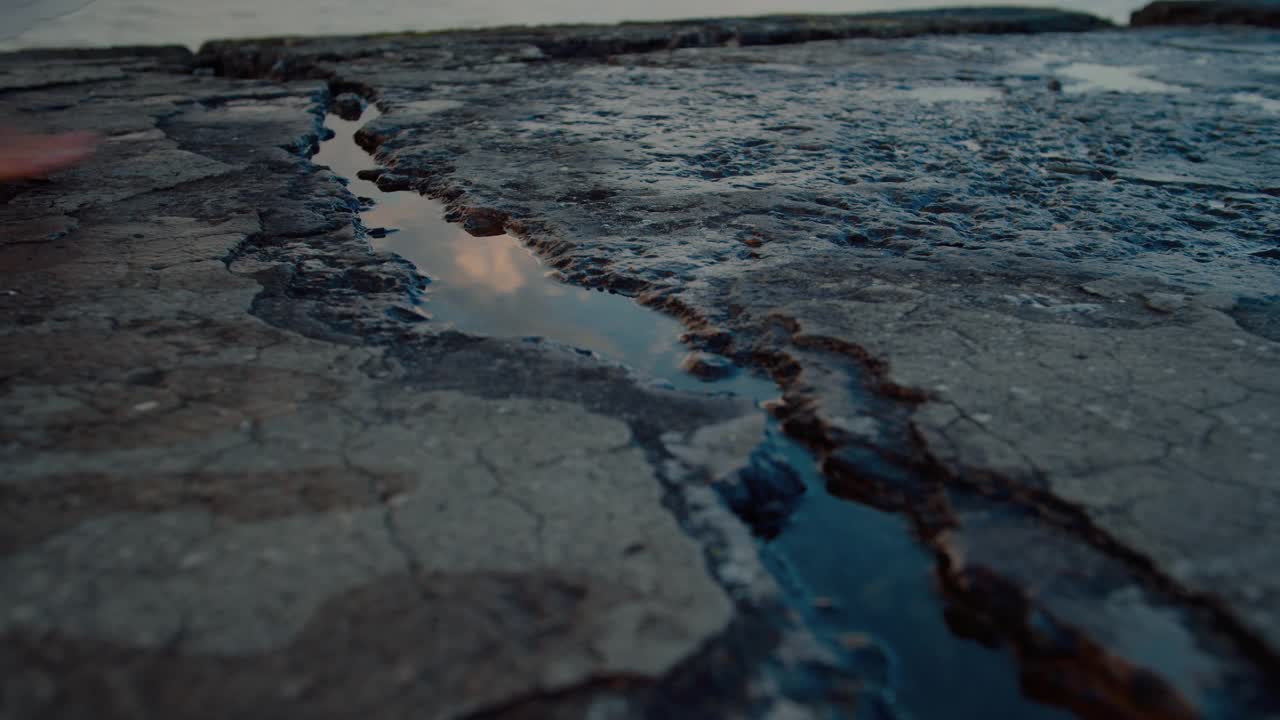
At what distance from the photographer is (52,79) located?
596cm

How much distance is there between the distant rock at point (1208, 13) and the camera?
31.2 ft

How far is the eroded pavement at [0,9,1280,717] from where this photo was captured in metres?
1.25

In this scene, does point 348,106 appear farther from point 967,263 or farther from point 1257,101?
point 1257,101

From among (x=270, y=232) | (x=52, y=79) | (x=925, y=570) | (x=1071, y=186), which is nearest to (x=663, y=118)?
(x=1071, y=186)

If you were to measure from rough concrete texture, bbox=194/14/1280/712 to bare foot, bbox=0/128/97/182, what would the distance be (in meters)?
1.29

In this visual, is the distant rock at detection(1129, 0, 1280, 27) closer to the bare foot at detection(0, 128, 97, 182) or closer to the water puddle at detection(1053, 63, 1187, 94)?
the water puddle at detection(1053, 63, 1187, 94)

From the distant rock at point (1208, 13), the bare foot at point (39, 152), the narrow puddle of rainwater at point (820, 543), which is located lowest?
the narrow puddle of rainwater at point (820, 543)

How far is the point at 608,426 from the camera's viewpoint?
1816 millimetres

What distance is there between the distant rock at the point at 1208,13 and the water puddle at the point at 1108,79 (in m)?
3.55

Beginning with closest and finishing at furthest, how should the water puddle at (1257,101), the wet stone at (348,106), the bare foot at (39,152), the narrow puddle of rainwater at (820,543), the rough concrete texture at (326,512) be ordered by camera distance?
the rough concrete texture at (326,512) → the narrow puddle of rainwater at (820,543) → the bare foot at (39,152) → the wet stone at (348,106) → the water puddle at (1257,101)

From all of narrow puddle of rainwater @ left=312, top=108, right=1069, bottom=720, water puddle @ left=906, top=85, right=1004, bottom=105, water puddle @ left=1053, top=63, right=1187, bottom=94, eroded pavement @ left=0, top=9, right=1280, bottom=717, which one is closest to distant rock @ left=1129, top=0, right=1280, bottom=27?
water puddle @ left=1053, top=63, right=1187, bottom=94

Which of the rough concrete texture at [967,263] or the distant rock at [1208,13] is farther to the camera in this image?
the distant rock at [1208,13]

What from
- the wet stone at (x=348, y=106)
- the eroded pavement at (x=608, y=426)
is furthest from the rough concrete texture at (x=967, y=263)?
the wet stone at (x=348, y=106)

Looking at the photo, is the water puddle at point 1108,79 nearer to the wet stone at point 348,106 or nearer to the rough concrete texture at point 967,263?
the rough concrete texture at point 967,263
